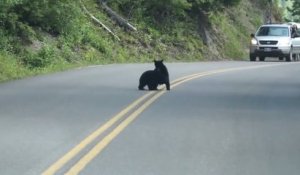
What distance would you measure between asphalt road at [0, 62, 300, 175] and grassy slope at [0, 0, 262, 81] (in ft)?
19.0

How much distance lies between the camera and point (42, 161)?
27.3ft

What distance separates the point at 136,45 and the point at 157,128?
24.1 metres

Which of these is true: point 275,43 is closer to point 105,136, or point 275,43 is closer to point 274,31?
point 274,31

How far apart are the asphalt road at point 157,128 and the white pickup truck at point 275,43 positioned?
61.3 feet

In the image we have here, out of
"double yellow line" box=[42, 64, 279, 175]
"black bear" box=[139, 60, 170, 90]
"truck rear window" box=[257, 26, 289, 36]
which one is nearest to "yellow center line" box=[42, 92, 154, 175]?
"double yellow line" box=[42, 64, 279, 175]

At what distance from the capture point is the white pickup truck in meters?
37.8

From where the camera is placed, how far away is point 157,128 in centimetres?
1100

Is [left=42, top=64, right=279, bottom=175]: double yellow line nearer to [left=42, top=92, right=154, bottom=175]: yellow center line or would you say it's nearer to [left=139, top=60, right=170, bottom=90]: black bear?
[left=42, top=92, right=154, bottom=175]: yellow center line

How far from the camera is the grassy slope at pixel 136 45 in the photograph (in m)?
25.1

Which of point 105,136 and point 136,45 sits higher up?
point 105,136

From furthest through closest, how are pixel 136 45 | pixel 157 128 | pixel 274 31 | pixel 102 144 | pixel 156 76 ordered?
pixel 274 31
pixel 136 45
pixel 156 76
pixel 157 128
pixel 102 144

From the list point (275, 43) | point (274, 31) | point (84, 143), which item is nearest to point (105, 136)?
point (84, 143)

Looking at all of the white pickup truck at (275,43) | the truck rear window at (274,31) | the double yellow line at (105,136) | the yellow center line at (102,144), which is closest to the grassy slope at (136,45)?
the white pickup truck at (275,43)

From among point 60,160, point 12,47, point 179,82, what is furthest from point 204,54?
point 60,160
